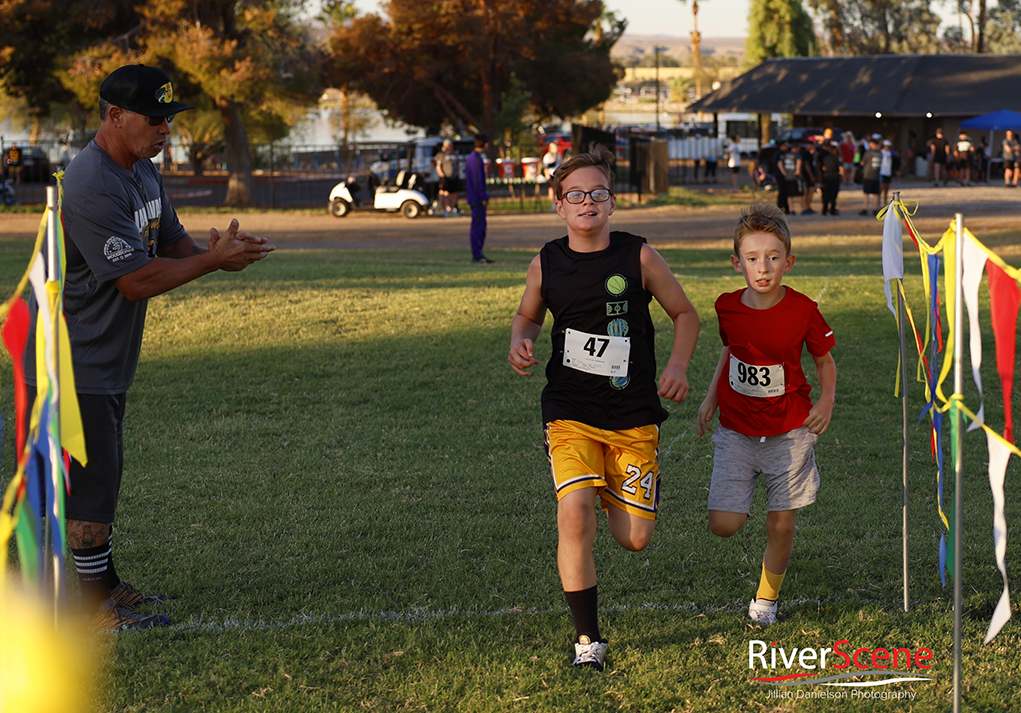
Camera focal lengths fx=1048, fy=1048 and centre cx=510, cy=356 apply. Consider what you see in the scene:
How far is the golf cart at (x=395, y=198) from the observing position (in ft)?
89.2

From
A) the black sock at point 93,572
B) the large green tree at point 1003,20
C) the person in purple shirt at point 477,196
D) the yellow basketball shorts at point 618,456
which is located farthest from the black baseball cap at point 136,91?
the large green tree at point 1003,20

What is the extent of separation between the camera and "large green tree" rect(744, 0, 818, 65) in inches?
2921

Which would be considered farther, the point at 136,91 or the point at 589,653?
the point at 136,91

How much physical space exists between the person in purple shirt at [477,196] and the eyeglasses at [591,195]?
12.3m

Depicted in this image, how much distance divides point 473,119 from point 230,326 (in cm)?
3710

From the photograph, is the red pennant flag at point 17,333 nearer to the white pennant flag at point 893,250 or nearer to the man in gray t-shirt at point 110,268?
the man in gray t-shirt at point 110,268

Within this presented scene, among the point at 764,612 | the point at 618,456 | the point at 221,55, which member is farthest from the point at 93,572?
the point at 221,55

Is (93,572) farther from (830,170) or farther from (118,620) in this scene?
(830,170)

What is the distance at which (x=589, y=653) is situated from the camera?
3584 millimetres

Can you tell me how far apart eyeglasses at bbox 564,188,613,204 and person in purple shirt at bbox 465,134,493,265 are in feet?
40.2

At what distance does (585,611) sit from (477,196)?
1295cm

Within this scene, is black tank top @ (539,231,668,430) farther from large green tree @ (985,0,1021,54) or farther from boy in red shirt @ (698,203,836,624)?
large green tree @ (985,0,1021,54)

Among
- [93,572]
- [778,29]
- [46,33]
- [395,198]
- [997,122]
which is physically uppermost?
[778,29]

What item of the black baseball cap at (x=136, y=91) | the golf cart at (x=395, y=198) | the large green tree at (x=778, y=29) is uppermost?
the large green tree at (x=778, y=29)
